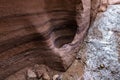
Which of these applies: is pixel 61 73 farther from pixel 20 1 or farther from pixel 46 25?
pixel 20 1

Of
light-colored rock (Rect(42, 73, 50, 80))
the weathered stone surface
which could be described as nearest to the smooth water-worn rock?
the weathered stone surface

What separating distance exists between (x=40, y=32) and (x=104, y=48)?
1.46 feet

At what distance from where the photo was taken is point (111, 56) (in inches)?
48.4

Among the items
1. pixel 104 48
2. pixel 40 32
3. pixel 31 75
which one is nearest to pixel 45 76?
pixel 31 75

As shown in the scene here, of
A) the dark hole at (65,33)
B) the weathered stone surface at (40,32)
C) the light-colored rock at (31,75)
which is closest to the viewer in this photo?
the weathered stone surface at (40,32)

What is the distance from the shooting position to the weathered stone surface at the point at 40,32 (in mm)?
957

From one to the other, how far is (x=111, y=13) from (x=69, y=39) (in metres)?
0.47

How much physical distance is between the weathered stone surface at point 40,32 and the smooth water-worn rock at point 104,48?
9 centimetres

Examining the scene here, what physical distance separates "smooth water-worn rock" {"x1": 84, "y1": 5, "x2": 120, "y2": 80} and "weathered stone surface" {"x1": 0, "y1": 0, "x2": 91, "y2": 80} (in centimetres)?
9

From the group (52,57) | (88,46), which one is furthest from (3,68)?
(88,46)

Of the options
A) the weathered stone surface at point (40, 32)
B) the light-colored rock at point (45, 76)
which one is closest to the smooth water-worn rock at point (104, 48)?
the weathered stone surface at point (40, 32)

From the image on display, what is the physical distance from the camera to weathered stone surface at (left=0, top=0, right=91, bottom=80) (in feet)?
3.14

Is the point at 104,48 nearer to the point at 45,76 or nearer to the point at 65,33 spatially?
the point at 65,33

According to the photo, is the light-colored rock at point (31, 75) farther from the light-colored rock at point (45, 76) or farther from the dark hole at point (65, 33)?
the dark hole at point (65, 33)
